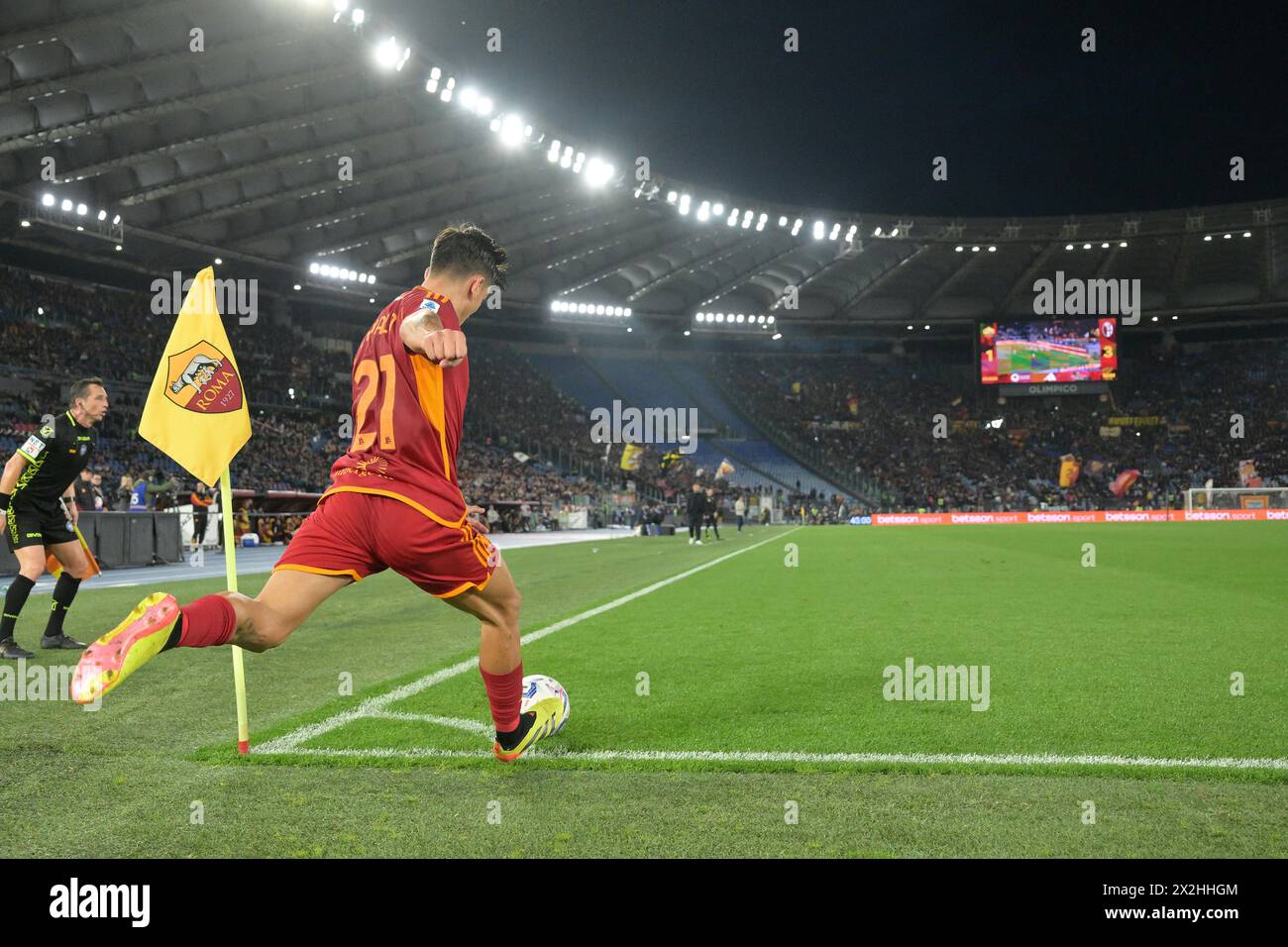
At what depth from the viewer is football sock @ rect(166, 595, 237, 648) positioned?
3301mm

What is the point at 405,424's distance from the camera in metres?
3.74

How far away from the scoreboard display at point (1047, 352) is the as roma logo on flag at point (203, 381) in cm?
5853

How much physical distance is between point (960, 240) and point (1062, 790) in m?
50.8

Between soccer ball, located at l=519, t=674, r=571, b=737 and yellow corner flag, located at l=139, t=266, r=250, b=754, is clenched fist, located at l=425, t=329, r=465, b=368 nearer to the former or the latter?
yellow corner flag, located at l=139, t=266, r=250, b=754

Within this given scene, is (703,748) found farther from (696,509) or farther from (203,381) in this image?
(696,509)

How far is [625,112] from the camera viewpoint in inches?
1661

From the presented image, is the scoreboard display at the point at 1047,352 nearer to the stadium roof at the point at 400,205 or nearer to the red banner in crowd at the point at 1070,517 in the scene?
the stadium roof at the point at 400,205

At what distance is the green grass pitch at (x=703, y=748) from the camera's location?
314 cm

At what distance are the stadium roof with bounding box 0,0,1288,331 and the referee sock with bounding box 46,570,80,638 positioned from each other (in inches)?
843

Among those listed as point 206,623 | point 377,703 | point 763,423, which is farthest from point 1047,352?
point 206,623

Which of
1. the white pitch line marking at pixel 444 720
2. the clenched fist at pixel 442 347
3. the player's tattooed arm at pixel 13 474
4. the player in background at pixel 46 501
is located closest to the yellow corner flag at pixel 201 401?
the white pitch line marking at pixel 444 720

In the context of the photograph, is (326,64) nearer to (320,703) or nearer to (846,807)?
(320,703)

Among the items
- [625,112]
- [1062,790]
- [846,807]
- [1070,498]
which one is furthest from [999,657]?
[1070,498]
